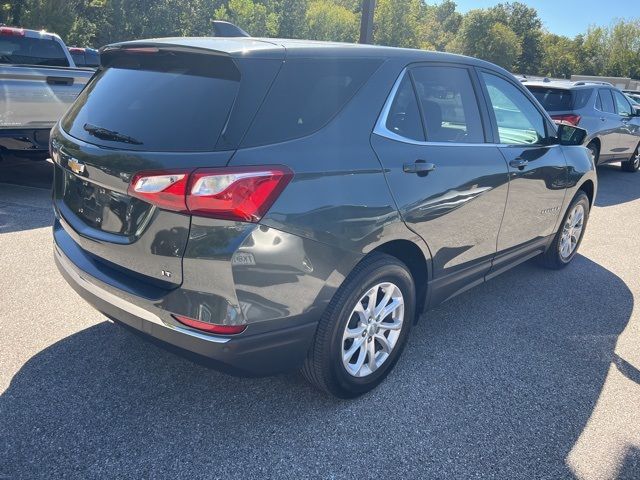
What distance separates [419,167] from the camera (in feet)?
9.37

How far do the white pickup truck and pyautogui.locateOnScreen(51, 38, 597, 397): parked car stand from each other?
12.2 feet

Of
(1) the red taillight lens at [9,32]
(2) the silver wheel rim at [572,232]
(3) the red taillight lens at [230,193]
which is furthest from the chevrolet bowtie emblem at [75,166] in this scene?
(1) the red taillight lens at [9,32]

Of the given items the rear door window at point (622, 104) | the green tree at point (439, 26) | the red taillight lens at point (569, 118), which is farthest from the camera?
the green tree at point (439, 26)

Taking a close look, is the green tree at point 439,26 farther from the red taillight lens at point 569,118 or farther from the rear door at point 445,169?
the rear door at point 445,169

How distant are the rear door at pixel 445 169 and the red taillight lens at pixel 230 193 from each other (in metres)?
0.76

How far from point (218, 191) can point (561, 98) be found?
8.55m

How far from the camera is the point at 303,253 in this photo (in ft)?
7.55

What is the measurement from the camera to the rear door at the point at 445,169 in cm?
279

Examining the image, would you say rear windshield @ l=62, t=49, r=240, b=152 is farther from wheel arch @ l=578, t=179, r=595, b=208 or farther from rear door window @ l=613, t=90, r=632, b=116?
rear door window @ l=613, t=90, r=632, b=116

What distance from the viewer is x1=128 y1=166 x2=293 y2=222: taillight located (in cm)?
211

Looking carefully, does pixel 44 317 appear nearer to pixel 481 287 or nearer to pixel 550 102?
pixel 481 287

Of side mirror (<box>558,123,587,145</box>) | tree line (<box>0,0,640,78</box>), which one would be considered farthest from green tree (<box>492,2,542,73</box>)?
side mirror (<box>558,123,587,145</box>)

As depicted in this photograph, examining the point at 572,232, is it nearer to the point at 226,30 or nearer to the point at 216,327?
the point at 226,30

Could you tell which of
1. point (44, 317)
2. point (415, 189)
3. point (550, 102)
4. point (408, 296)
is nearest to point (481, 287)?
point (408, 296)
